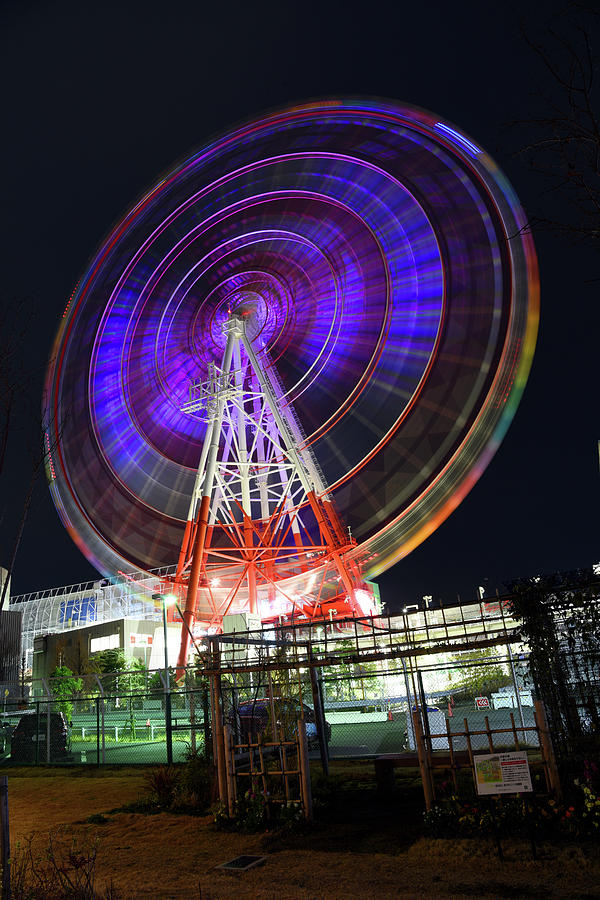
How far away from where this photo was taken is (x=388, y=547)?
24062 mm

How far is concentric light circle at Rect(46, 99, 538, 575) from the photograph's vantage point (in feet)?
68.6

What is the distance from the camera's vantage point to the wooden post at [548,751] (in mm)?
6907

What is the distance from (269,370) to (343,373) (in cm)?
330

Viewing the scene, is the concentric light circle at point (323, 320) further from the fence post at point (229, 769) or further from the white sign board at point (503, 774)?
the white sign board at point (503, 774)

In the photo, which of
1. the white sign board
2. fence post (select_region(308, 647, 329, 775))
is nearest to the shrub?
fence post (select_region(308, 647, 329, 775))

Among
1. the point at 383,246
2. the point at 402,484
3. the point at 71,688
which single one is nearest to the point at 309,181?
the point at 383,246

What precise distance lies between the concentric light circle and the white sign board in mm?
15020

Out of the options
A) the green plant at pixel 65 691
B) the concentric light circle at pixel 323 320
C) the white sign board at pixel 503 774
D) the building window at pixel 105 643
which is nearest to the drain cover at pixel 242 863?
the white sign board at pixel 503 774

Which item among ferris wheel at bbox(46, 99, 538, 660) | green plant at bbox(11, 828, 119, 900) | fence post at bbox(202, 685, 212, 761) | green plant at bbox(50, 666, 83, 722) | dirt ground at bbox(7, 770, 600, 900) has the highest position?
ferris wheel at bbox(46, 99, 538, 660)

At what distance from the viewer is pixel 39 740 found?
17781 millimetres

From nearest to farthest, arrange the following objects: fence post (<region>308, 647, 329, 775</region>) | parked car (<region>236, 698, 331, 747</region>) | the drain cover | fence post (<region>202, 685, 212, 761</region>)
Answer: the drain cover, parked car (<region>236, 698, 331, 747</region>), fence post (<region>202, 685, 212, 761</region>), fence post (<region>308, 647, 329, 775</region>)

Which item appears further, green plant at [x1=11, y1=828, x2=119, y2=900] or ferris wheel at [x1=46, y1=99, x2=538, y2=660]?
ferris wheel at [x1=46, y1=99, x2=538, y2=660]

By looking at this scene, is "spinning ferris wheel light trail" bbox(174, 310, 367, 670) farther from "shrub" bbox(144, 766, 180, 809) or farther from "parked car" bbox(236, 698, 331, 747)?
"shrub" bbox(144, 766, 180, 809)

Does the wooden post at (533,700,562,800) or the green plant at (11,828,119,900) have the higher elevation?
the wooden post at (533,700,562,800)
